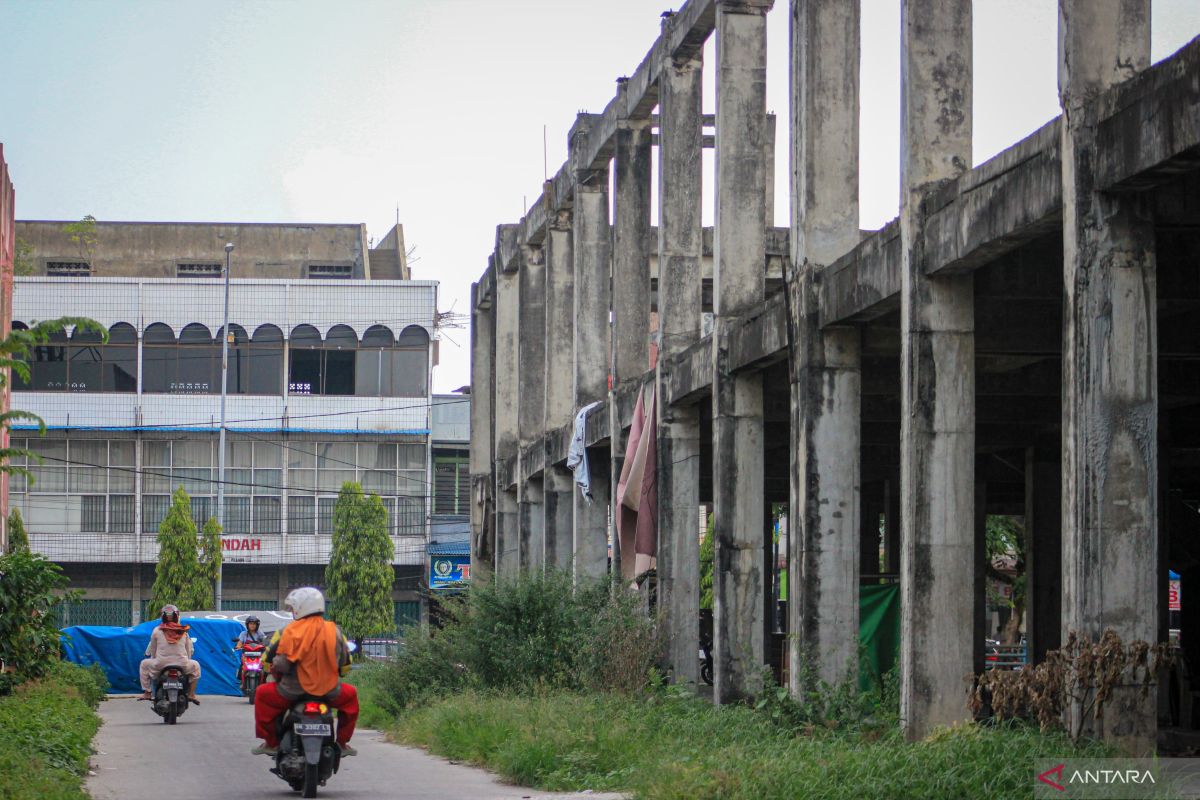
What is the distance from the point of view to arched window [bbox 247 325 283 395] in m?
56.3

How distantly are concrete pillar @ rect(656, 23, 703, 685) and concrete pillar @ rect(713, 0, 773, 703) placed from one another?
89.9 inches

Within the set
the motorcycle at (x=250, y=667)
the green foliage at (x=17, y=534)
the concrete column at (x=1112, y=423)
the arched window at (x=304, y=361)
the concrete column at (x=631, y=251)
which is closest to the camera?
the concrete column at (x=1112, y=423)

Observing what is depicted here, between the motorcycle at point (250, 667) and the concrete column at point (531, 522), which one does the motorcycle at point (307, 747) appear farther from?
the concrete column at point (531, 522)

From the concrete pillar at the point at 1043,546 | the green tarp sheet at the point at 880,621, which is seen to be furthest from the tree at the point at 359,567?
the green tarp sheet at the point at 880,621

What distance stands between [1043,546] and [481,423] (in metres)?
18.6

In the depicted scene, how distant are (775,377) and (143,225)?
5126cm

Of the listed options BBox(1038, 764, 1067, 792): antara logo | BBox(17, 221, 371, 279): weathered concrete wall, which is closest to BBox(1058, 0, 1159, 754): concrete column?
BBox(1038, 764, 1067, 792): antara logo

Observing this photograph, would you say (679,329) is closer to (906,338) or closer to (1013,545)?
(906,338)

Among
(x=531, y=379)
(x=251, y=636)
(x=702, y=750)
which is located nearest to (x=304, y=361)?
(x=531, y=379)

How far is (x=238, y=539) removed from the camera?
54.7 metres

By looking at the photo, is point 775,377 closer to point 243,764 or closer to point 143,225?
point 243,764

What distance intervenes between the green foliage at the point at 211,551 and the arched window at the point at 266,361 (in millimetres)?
7382

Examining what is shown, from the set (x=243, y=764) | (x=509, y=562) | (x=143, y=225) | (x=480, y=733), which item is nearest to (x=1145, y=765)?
(x=480, y=733)

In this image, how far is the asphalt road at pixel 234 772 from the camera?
12.2 metres
